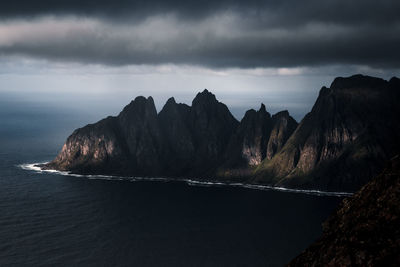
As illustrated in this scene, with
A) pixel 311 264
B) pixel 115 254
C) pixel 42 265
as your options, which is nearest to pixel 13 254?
pixel 42 265

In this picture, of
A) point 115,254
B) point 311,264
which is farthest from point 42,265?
point 311,264

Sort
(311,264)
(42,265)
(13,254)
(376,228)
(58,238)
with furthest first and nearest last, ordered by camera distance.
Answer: (58,238) → (13,254) → (42,265) → (311,264) → (376,228)

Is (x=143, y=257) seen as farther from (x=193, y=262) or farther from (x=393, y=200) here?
(x=393, y=200)

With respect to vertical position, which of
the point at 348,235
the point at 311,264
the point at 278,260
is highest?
the point at 348,235

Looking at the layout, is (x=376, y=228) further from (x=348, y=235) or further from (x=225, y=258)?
(x=225, y=258)

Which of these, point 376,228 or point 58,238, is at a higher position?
point 376,228

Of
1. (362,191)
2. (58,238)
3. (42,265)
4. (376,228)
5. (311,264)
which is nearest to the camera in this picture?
(376,228)

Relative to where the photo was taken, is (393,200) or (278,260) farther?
(278,260)
